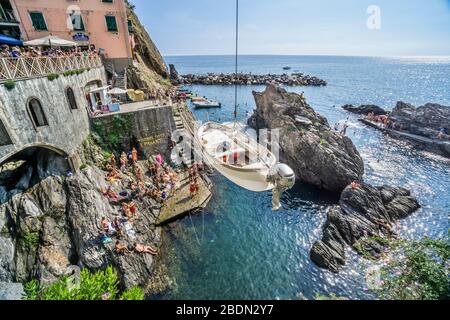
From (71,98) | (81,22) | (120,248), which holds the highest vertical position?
(81,22)

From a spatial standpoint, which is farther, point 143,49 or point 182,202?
point 143,49

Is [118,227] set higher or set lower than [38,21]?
lower

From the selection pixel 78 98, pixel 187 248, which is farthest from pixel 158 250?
pixel 78 98

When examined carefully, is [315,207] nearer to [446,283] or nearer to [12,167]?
[446,283]

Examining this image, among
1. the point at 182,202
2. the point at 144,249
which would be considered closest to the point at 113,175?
the point at 182,202

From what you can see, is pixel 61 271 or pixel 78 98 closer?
pixel 61 271

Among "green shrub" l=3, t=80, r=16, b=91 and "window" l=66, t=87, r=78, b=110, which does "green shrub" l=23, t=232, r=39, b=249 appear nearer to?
"green shrub" l=3, t=80, r=16, b=91

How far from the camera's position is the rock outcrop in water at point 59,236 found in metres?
11.4

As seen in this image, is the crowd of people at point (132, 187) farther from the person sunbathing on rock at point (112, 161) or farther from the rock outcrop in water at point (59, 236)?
the rock outcrop in water at point (59, 236)

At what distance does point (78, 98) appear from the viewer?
16125 mm

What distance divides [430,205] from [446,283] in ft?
52.5

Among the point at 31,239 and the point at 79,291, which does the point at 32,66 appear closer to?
the point at 31,239

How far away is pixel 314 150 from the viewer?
902 inches

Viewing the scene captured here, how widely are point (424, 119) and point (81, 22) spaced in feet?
174
